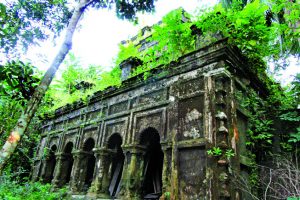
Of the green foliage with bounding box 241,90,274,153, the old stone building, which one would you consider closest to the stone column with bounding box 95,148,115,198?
the old stone building

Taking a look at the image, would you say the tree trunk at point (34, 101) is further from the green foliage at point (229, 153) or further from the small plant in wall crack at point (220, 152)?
the green foliage at point (229, 153)

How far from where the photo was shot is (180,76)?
589 centimetres

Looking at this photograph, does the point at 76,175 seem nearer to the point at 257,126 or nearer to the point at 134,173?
the point at 134,173

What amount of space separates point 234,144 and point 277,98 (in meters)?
3.28

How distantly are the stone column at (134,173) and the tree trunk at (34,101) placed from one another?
3094 millimetres

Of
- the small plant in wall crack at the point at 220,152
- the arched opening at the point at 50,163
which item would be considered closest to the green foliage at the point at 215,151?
the small plant in wall crack at the point at 220,152

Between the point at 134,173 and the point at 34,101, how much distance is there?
3.41 metres

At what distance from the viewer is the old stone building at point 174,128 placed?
4656 millimetres

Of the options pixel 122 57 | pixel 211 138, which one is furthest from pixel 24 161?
pixel 211 138

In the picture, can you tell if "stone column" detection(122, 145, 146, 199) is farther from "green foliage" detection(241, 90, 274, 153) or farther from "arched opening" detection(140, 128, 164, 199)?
"green foliage" detection(241, 90, 274, 153)

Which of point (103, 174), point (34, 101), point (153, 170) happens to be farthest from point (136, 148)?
point (34, 101)

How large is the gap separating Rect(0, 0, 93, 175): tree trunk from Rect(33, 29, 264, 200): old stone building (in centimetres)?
258

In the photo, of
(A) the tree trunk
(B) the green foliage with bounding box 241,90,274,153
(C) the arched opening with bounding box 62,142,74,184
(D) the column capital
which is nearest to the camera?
(A) the tree trunk

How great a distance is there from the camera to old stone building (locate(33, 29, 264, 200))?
4.66 metres
